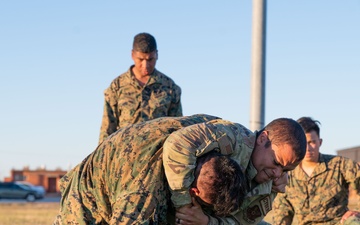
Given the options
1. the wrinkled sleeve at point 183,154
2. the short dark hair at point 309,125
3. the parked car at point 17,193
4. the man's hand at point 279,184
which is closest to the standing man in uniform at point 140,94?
the short dark hair at point 309,125

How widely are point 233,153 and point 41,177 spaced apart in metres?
61.9

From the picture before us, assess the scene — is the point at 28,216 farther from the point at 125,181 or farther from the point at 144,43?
the point at 125,181

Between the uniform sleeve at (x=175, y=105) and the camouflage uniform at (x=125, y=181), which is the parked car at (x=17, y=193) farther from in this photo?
the camouflage uniform at (x=125, y=181)

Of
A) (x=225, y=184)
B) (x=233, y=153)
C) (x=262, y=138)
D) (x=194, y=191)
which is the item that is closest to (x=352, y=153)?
(x=262, y=138)

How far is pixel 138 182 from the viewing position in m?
5.26

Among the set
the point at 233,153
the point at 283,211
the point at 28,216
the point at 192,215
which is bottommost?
the point at 28,216

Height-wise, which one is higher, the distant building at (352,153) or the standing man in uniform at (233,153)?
the standing man in uniform at (233,153)

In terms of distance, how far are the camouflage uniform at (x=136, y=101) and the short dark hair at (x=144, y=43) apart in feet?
1.24

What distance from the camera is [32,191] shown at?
151ft

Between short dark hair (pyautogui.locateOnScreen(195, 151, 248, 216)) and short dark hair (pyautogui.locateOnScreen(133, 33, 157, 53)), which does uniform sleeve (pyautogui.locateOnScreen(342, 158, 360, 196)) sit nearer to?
short dark hair (pyautogui.locateOnScreen(133, 33, 157, 53))

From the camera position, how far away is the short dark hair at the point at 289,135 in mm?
5512

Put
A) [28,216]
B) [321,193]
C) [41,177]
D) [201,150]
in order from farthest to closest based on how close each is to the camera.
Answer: [41,177], [28,216], [321,193], [201,150]

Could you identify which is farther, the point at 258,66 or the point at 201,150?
the point at 258,66

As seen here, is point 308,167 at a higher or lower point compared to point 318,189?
higher
